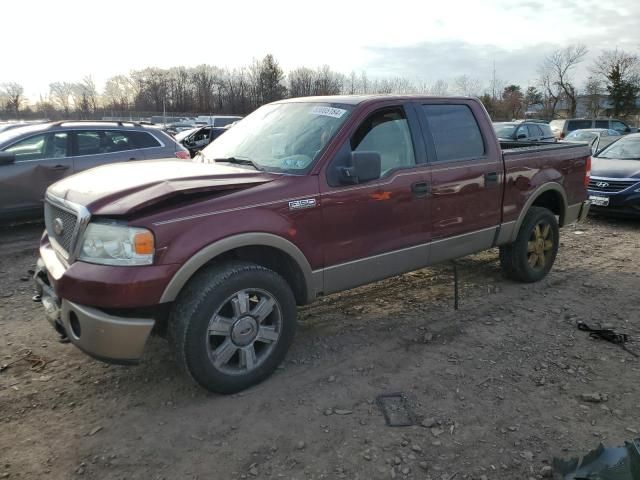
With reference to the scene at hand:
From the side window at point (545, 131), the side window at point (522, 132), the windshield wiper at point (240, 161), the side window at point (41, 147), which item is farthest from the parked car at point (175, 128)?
the windshield wiper at point (240, 161)

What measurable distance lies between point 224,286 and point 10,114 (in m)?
52.7

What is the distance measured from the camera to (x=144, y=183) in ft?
10.6

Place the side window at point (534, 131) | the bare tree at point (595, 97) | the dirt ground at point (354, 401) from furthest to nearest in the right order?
the bare tree at point (595, 97) → the side window at point (534, 131) → the dirt ground at point (354, 401)

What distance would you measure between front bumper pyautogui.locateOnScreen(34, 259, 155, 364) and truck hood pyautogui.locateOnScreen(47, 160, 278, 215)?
600mm

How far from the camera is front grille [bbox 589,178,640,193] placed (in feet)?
28.3

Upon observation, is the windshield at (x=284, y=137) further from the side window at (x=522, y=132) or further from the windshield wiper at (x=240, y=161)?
the side window at (x=522, y=132)

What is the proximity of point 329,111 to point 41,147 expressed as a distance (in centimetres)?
556

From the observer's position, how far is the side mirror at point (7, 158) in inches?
272

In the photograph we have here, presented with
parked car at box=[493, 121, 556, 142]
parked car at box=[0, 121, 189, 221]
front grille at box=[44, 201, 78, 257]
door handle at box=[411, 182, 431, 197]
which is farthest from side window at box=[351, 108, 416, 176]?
parked car at box=[493, 121, 556, 142]

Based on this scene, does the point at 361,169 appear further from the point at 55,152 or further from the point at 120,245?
the point at 55,152

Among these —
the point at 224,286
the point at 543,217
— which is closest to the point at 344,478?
the point at 224,286

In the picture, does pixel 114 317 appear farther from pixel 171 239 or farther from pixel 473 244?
pixel 473 244

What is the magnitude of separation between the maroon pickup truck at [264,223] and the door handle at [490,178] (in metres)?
0.02

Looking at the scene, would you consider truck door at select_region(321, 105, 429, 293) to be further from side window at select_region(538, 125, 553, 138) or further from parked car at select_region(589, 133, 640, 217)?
side window at select_region(538, 125, 553, 138)
